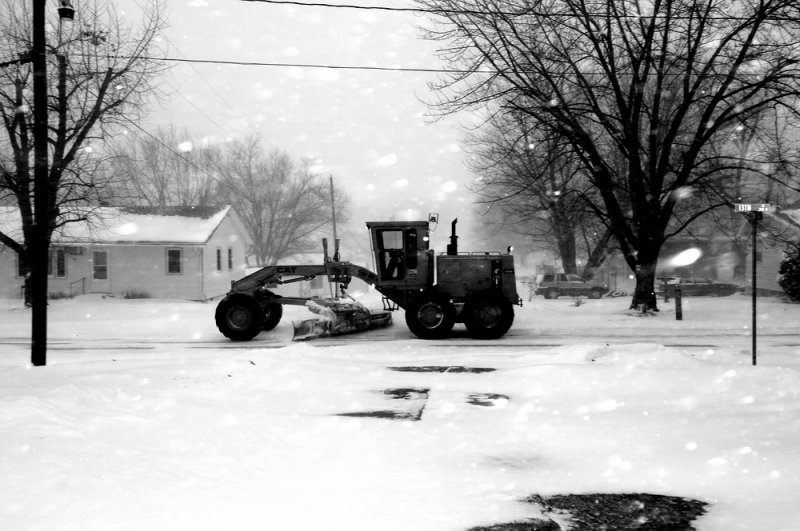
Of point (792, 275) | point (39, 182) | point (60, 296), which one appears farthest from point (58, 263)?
point (792, 275)

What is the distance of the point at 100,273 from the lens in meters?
33.1

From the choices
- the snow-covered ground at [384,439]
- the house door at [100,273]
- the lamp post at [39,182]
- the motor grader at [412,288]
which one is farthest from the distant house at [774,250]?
the house door at [100,273]

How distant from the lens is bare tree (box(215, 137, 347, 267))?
61156 millimetres

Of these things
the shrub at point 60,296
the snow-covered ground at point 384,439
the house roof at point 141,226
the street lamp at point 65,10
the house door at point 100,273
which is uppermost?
the street lamp at point 65,10

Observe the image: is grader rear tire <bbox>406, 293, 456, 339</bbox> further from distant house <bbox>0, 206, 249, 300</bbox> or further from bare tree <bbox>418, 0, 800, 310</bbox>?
distant house <bbox>0, 206, 249, 300</bbox>

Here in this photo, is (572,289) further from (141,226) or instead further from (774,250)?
(141,226)

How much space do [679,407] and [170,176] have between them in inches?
2604

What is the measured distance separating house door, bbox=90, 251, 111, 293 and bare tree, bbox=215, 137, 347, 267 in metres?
26.6

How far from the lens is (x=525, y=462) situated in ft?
19.0

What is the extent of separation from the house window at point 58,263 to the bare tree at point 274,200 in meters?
26.7

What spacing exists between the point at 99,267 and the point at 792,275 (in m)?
32.2

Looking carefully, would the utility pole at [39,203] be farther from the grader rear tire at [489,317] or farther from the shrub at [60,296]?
the shrub at [60,296]

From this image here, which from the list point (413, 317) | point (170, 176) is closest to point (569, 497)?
point (413, 317)

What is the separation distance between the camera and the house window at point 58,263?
33.0 meters
